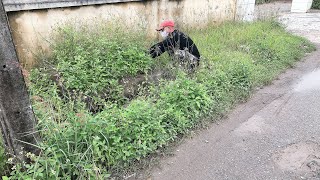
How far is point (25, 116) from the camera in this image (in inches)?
95.0

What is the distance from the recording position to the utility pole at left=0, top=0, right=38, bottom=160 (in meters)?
2.13

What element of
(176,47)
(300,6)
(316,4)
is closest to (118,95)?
(176,47)

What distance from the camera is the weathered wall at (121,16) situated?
15.9 ft

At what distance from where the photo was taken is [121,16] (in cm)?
619

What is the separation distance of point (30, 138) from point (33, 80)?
7.07ft

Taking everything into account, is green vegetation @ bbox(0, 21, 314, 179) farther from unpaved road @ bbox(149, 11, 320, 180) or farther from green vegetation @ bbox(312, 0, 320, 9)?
green vegetation @ bbox(312, 0, 320, 9)

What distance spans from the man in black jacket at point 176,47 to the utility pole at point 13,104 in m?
3.22

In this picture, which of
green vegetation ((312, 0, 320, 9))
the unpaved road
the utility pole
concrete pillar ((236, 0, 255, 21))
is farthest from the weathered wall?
green vegetation ((312, 0, 320, 9))

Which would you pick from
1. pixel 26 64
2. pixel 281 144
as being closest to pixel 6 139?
pixel 26 64

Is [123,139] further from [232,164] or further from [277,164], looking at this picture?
[277,164]

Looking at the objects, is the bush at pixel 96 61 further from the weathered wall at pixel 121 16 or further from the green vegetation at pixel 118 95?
the weathered wall at pixel 121 16

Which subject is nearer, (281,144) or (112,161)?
(112,161)

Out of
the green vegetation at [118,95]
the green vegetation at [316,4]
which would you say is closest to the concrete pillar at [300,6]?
the green vegetation at [316,4]

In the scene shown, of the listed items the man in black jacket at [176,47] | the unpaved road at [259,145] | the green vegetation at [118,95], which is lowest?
the unpaved road at [259,145]
